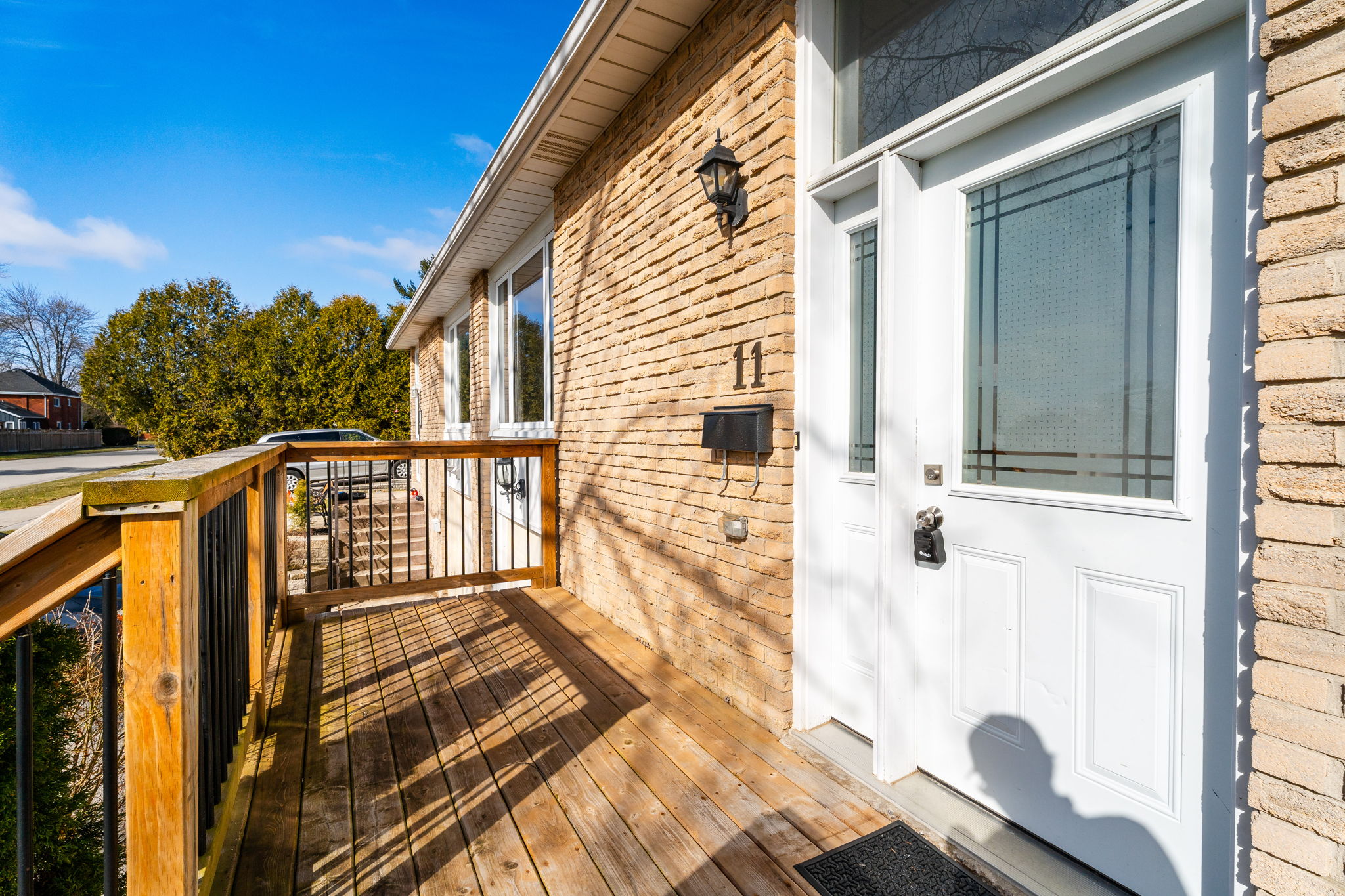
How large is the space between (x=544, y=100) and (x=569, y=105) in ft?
0.46

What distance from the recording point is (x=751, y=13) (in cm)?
240

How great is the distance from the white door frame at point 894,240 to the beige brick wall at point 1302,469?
0.22 feet

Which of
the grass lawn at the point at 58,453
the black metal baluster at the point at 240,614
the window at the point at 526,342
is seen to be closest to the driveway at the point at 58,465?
the grass lawn at the point at 58,453

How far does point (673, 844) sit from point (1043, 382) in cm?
160

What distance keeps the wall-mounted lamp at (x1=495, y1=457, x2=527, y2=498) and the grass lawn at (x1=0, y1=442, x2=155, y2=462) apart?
114ft

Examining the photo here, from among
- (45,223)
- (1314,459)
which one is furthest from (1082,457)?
(45,223)

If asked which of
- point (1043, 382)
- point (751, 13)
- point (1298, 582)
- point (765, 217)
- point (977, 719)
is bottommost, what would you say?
point (977, 719)

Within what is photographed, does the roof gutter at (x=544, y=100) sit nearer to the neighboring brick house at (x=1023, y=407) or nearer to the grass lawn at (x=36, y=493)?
the neighboring brick house at (x=1023, y=407)

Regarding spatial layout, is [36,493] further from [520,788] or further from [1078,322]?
[1078,322]

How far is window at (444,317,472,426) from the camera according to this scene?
812 centimetres

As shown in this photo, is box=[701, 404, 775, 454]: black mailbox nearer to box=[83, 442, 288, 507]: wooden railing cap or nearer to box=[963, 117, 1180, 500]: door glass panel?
box=[963, 117, 1180, 500]: door glass panel

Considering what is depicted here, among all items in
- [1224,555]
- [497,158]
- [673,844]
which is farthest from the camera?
[497,158]

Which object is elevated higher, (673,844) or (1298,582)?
(1298,582)

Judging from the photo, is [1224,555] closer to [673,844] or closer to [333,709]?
[673,844]
